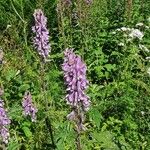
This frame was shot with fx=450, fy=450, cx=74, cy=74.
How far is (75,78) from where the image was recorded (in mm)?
2824

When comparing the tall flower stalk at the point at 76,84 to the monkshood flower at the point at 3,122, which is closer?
the tall flower stalk at the point at 76,84

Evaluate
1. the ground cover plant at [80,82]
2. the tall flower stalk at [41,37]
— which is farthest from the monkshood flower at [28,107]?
the tall flower stalk at [41,37]

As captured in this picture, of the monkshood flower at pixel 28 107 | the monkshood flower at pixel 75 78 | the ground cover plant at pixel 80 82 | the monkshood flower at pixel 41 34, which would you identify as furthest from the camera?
the monkshood flower at pixel 28 107

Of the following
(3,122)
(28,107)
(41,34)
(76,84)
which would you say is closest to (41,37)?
(41,34)

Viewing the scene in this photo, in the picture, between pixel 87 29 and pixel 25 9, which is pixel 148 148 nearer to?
pixel 87 29

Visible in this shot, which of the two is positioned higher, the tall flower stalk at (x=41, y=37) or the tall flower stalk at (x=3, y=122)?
the tall flower stalk at (x=41, y=37)

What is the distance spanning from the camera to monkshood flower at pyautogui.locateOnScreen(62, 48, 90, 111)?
2824 mm

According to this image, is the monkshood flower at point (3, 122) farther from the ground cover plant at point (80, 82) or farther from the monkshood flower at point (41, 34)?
the monkshood flower at point (41, 34)

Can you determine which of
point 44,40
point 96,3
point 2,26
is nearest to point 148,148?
point 44,40

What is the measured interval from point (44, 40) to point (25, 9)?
132 inches

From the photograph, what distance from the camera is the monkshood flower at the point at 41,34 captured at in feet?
12.5

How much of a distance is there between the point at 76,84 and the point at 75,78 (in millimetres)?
60

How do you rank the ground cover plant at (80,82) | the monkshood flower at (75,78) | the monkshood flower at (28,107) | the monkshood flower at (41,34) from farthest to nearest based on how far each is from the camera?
the monkshood flower at (28,107), the monkshood flower at (41,34), the ground cover plant at (80,82), the monkshood flower at (75,78)

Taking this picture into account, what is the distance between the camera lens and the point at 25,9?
711cm
